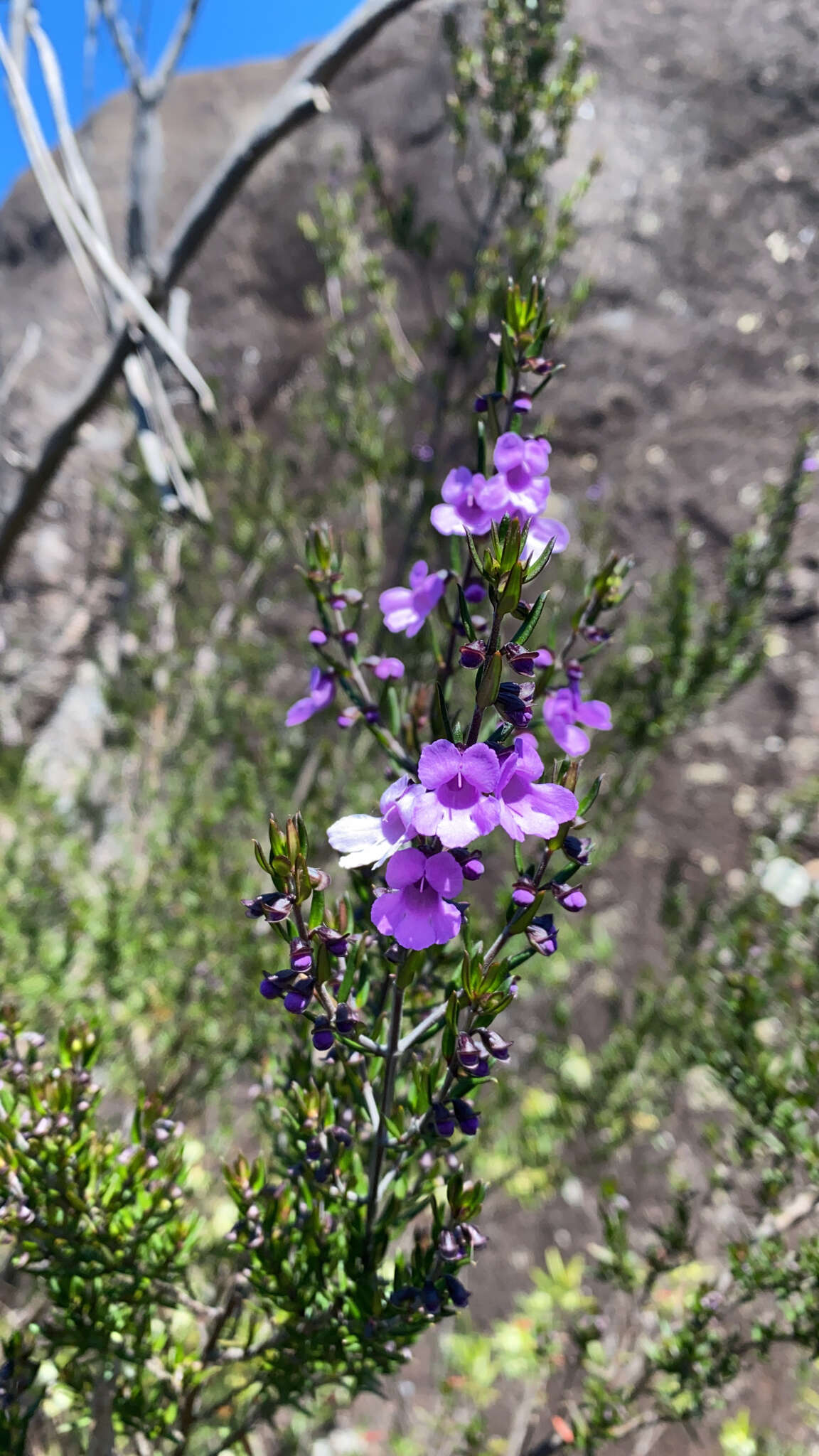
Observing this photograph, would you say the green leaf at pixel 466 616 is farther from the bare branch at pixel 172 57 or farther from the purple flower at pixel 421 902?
the bare branch at pixel 172 57

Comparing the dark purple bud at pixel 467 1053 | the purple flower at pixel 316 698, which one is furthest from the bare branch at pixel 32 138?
the dark purple bud at pixel 467 1053

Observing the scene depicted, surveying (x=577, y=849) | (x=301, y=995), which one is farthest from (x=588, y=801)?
(x=301, y=995)

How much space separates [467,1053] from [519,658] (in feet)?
1.42

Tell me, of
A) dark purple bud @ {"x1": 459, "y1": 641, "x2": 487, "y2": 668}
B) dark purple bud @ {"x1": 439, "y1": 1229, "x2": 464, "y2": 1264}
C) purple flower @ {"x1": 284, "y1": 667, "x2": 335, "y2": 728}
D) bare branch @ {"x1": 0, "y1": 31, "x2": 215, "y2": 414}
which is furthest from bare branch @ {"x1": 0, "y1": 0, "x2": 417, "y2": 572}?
dark purple bud @ {"x1": 439, "y1": 1229, "x2": 464, "y2": 1264}

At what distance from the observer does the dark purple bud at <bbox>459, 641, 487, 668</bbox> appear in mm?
775

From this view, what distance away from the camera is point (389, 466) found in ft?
11.4

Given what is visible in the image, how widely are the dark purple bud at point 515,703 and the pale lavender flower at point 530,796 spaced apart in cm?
4

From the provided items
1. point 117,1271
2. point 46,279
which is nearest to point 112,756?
point 117,1271

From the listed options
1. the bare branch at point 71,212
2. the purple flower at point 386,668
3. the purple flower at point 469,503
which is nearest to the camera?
the purple flower at point 469,503

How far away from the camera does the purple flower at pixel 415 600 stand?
112cm

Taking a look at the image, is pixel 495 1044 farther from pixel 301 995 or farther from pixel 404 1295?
pixel 404 1295

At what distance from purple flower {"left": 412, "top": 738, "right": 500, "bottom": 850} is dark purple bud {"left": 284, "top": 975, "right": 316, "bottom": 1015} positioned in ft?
0.78

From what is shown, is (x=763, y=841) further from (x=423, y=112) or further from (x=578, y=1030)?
(x=423, y=112)

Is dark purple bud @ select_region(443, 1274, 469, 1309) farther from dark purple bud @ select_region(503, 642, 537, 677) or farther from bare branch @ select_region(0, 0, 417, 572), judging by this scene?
bare branch @ select_region(0, 0, 417, 572)
